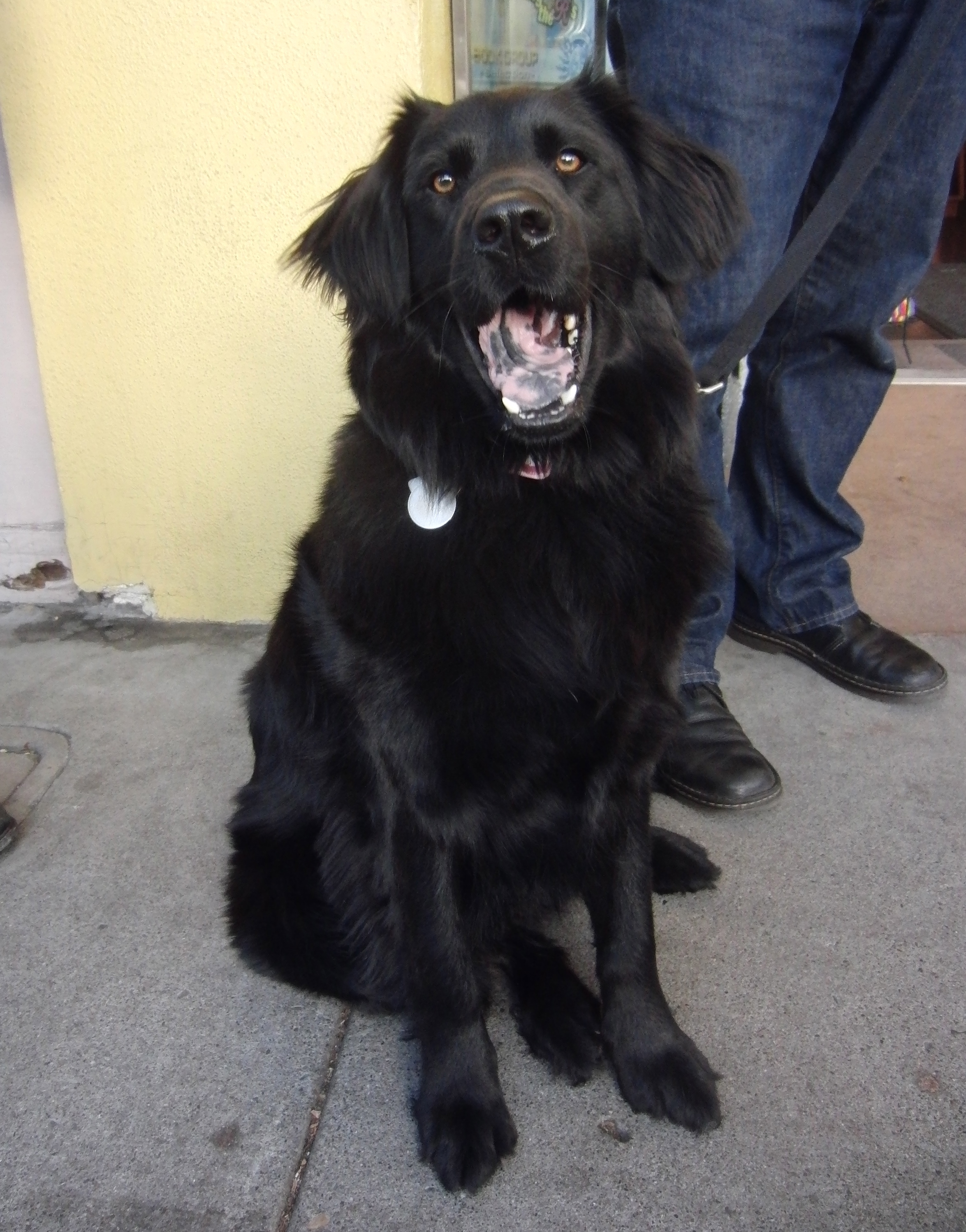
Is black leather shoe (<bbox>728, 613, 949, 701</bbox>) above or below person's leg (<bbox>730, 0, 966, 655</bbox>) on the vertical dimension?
below

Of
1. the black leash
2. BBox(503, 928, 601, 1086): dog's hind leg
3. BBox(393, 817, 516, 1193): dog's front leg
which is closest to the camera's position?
BBox(393, 817, 516, 1193): dog's front leg

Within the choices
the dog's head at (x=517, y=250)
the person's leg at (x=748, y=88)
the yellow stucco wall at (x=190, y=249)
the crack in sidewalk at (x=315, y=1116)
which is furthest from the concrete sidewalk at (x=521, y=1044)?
the dog's head at (x=517, y=250)

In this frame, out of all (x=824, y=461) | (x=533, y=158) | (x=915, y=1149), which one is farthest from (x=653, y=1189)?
(x=824, y=461)

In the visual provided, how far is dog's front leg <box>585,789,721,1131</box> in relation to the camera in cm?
143

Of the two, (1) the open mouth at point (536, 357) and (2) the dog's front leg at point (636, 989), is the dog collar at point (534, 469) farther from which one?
(2) the dog's front leg at point (636, 989)

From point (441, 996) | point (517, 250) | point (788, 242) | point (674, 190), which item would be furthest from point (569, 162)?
point (441, 996)

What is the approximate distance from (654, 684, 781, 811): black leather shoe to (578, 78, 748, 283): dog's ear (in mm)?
966

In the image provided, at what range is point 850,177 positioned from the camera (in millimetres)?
1871

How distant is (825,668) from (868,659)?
0.38ft

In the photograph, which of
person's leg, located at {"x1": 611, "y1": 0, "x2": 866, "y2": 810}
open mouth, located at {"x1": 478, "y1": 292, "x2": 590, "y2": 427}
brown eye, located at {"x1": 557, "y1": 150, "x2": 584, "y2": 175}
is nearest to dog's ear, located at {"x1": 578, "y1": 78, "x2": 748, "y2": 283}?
brown eye, located at {"x1": 557, "y1": 150, "x2": 584, "y2": 175}

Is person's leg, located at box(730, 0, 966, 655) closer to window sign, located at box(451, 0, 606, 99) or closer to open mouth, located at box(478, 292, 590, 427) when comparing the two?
window sign, located at box(451, 0, 606, 99)

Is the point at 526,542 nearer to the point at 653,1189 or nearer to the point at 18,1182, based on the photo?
the point at 653,1189

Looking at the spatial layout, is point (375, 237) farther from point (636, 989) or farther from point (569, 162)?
point (636, 989)

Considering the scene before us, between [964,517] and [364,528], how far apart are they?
6.65 feet
